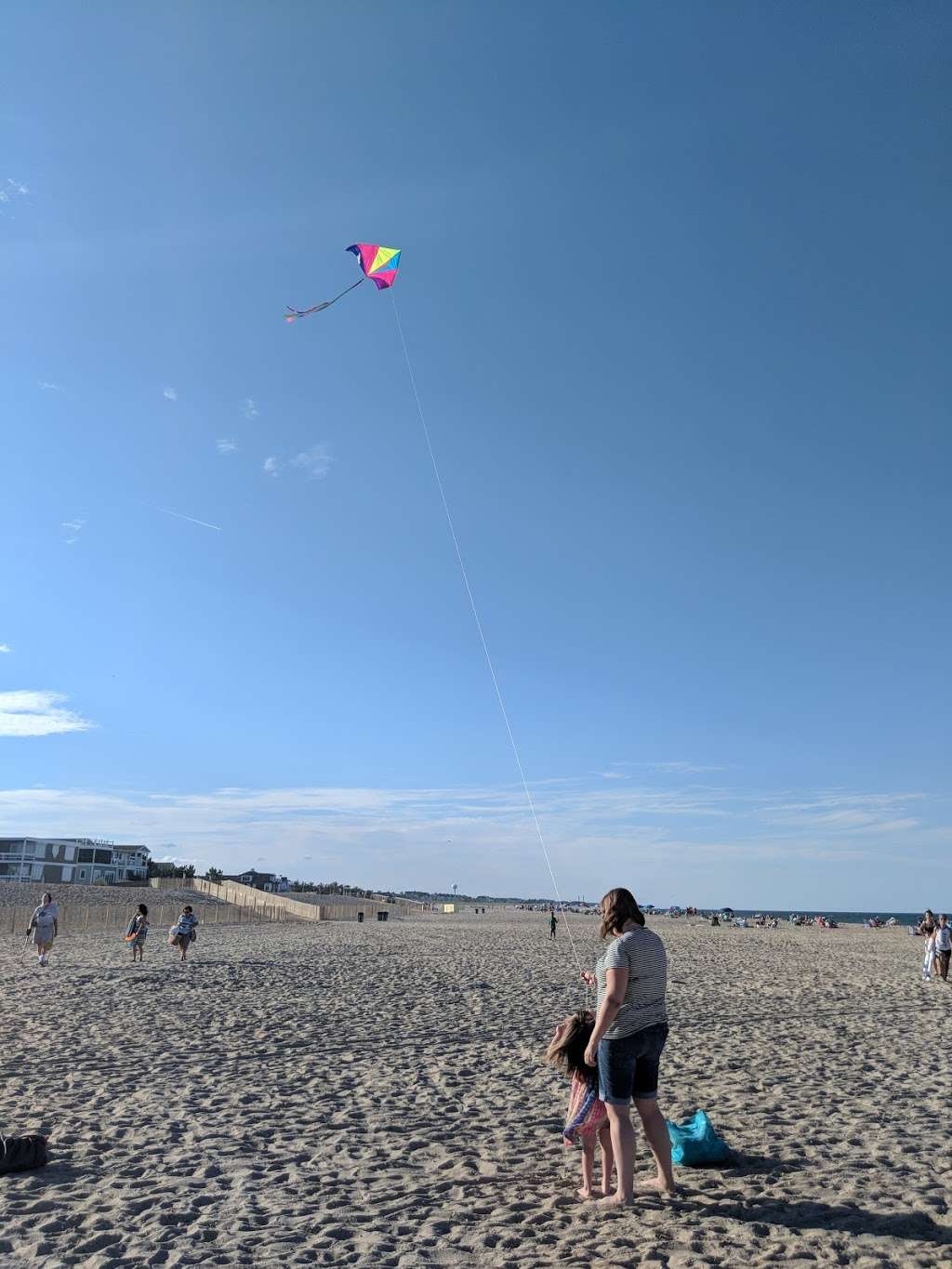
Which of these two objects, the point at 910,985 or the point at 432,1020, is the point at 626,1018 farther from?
the point at 910,985

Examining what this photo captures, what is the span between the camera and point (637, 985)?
13.9 ft

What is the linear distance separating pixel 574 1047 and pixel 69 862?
267 ft

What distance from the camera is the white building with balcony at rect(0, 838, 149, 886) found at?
2753 inches

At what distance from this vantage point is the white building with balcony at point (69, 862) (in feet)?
229

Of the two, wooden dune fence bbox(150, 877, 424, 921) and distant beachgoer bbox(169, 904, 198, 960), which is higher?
distant beachgoer bbox(169, 904, 198, 960)

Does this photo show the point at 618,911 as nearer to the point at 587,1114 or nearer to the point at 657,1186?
the point at 587,1114

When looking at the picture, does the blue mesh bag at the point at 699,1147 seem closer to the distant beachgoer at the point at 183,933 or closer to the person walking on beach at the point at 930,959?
the person walking on beach at the point at 930,959

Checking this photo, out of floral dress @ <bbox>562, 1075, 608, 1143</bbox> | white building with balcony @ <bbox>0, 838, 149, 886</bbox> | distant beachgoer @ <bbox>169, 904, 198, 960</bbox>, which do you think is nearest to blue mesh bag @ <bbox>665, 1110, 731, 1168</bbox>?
floral dress @ <bbox>562, 1075, 608, 1143</bbox>

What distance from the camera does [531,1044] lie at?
9531 millimetres

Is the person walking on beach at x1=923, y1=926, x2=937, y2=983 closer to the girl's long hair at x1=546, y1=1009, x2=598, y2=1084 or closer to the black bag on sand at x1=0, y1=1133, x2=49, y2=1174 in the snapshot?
the girl's long hair at x1=546, y1=1009, x2=598, y2=1084

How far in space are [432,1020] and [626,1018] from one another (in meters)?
7.62

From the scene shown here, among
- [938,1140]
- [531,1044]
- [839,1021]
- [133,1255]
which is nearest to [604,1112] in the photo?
[133,1255]

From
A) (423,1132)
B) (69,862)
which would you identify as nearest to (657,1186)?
(423,1132)

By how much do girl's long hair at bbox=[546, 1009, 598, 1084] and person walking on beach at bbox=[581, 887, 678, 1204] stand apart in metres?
0.22
